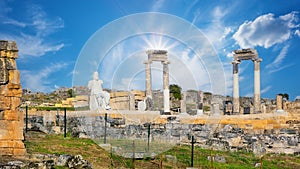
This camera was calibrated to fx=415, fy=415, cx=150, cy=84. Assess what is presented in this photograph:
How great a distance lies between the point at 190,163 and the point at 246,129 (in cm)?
1473

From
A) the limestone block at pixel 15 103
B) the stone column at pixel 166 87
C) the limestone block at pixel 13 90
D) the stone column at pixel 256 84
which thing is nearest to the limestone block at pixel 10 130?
the limestone block at pixel 15 103

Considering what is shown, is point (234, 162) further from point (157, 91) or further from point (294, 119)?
point (157, 91)

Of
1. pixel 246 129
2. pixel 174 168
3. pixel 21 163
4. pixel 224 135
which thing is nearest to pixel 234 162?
pixel 174 168

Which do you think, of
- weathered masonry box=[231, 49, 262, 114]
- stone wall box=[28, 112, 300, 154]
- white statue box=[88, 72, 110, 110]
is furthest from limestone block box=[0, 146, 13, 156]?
weathered masonry box=[231, 49, 262, 114]

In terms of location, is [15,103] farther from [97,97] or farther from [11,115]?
[97,97]

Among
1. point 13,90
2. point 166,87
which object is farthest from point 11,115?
point 166,87

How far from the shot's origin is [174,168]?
1432 cm

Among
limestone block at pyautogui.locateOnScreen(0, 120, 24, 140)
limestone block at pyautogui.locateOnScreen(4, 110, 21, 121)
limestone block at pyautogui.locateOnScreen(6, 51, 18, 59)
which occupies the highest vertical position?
limestone block at pyautogui.locateOnScreen(6, 51, 18, 59)

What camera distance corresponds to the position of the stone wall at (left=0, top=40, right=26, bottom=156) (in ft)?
42.5

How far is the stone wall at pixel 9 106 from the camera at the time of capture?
12961 mm

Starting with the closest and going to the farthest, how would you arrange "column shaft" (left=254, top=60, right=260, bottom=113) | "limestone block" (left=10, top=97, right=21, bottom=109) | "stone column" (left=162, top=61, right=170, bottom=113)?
1. "limestone block" (left=10, top=97, right=21, bottom=109)
2. "stone column" (left=162, top=61, right=170, bottom=113)
3. "column shaft" (left=254, top=60, right=260, bottom=113)

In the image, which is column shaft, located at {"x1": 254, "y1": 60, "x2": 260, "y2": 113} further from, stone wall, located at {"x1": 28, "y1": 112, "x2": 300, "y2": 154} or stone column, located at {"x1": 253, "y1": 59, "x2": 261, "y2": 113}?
stone wall, located at {"x1": 28, "y1": 112, "x2": 300, "y2": 154}

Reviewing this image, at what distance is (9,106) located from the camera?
42.8 ft

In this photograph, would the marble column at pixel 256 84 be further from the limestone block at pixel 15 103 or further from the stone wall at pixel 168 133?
the limestone block at pixel 15 103
